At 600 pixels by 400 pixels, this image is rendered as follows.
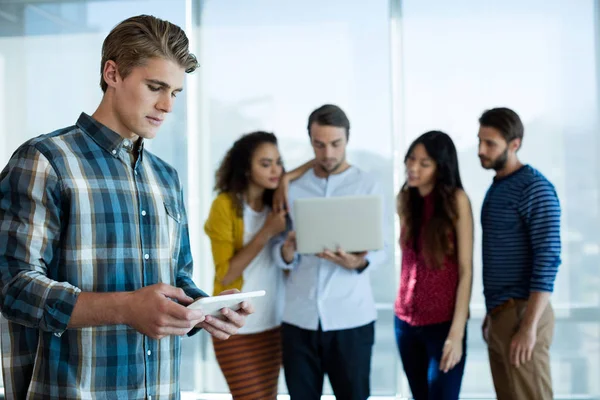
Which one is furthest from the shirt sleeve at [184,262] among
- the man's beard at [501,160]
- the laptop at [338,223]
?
the man's beard at [501,160]

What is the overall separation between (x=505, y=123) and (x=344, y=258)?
80cm

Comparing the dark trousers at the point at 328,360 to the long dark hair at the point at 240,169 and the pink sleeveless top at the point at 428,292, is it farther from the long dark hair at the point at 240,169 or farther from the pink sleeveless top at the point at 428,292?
the long dark hair at the point at 240,169

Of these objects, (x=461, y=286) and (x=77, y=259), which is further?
(x=461, y=286)

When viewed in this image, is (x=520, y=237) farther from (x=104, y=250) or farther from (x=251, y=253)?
(x=104, y=250)

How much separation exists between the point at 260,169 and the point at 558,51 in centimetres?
202

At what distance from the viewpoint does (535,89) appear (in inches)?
157

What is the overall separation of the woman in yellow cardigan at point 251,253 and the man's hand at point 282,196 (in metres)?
0.02

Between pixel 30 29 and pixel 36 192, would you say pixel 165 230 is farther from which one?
pixel 30 29

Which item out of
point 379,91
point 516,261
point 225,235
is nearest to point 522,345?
point 516,261

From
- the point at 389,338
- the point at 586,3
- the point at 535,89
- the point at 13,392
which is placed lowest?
the point at 389,338

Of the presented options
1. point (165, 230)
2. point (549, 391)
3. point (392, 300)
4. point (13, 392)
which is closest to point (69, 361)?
point (13, 392)

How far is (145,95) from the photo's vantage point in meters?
1.40

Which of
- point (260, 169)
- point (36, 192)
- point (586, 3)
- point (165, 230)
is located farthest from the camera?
point (586, 3)

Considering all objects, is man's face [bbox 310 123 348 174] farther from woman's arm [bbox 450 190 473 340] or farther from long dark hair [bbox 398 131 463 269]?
woman's arm [bbox 450 190 473 340]
